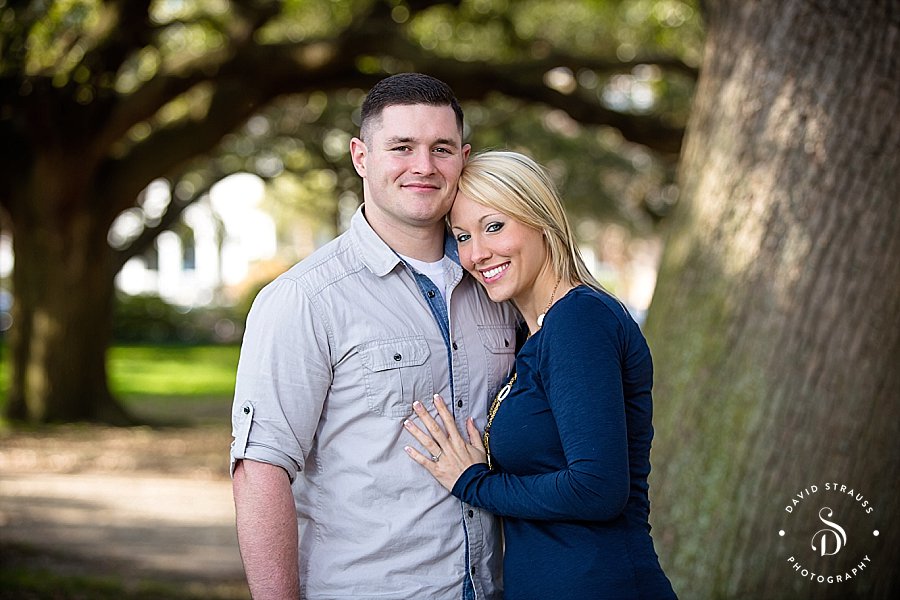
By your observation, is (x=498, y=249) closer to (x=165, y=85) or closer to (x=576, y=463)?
(x=576, y=463)

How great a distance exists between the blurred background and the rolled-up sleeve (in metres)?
0.82

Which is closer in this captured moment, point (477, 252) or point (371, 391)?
point (371, 391)

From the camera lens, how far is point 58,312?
13.9m

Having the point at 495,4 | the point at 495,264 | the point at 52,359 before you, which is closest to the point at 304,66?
the point at 495,4

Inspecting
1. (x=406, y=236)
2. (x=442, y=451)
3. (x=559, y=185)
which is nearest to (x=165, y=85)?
(x=559, y=185)

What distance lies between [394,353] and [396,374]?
0.06 metres

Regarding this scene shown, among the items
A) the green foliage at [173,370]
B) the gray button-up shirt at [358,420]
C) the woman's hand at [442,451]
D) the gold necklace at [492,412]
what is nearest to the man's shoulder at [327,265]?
the gray button-up shirt at [358,420]

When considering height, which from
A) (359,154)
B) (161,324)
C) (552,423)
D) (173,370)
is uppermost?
(359,154)

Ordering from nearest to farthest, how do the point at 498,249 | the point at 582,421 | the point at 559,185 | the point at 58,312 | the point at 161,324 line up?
the point at 582,421 < the point at 498,249 < the point at 559,185 < the point at 58,312 < the point at 161,324

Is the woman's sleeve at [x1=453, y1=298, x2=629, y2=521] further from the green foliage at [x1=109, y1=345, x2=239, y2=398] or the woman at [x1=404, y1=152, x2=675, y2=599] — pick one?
the green foliage at [x1=109, y1=345, x2=239, y2=398]

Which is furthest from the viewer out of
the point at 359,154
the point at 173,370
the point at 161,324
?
the point at 161,324

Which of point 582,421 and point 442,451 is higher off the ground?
point 582,421

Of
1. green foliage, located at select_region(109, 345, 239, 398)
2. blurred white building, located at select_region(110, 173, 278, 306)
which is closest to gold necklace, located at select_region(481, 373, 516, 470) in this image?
green foliage, located at select_region(109, 345, 239, 398)

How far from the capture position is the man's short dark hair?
9.86 ft
